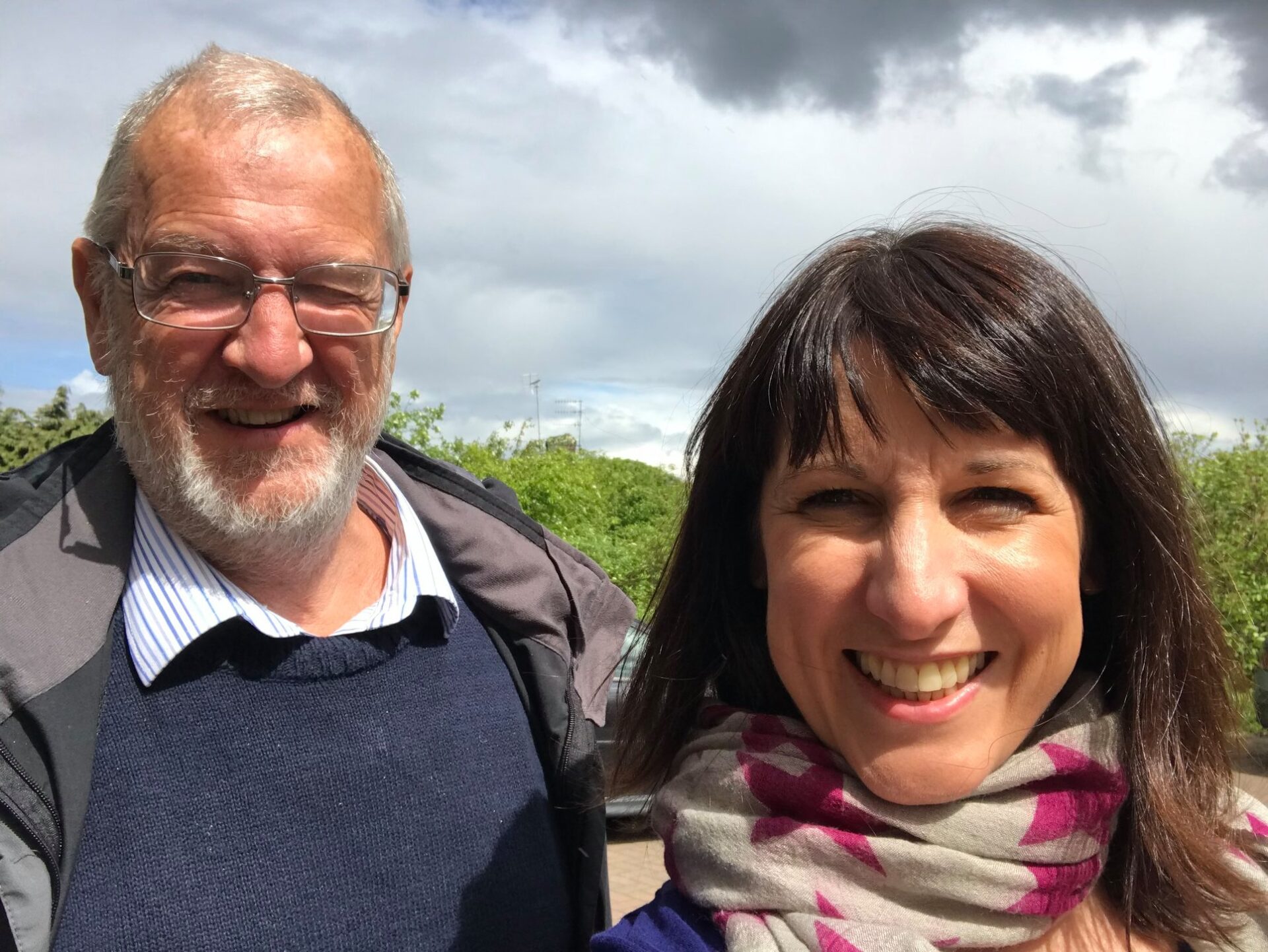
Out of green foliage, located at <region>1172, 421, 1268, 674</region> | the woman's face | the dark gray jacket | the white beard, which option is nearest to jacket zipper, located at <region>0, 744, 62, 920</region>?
the dark gray jacket

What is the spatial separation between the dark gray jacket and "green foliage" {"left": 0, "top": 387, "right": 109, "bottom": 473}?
25.5 feet

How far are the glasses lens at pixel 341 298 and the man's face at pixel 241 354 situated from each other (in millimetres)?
23

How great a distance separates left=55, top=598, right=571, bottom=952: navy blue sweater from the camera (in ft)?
5.12

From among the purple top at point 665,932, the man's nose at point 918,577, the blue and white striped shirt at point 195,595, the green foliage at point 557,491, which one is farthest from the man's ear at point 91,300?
the green foliage at point 557,491

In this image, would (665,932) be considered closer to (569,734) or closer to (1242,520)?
(569,734)

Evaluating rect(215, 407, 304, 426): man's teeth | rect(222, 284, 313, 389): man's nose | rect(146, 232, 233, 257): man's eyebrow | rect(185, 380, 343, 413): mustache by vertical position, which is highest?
rect(146, 232, 233, 257): man's eyebrow

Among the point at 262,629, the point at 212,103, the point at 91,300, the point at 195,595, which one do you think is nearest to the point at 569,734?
the point at 262,629

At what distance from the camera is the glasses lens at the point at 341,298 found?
191cm

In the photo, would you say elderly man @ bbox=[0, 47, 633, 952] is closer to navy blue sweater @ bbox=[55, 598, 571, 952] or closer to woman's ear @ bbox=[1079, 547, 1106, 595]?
navy blue sweater @ bbox=[55, 598, 571, 952]

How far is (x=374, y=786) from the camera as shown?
1769 millimetres

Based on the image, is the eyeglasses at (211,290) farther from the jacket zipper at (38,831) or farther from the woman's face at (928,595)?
the woman's face at (928,595)

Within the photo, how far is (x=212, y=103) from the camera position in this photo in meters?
1.94

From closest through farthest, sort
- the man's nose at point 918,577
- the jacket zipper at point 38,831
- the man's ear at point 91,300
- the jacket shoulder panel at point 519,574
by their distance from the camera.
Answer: the man's nose at point 918,577, the jacket zipper at point 38,831, the man's ear at point 91,300, the jacket shoulder panel at point 519,574

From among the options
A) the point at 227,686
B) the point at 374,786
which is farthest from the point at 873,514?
the point at 227,686
